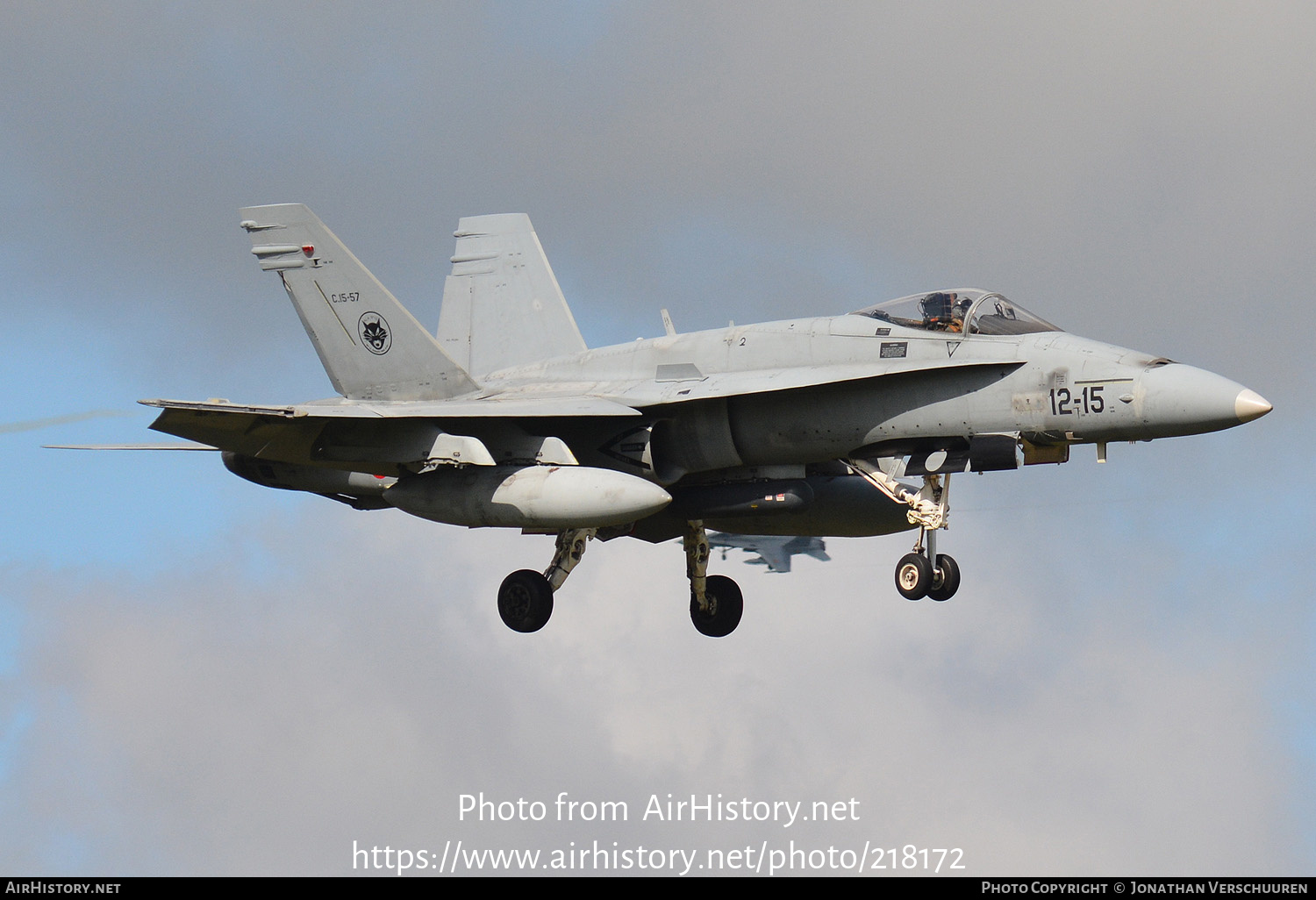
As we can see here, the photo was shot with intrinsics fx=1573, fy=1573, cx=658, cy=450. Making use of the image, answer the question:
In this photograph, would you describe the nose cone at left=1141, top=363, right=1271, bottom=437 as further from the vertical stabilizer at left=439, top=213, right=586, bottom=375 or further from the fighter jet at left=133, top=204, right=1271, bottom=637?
the vertical stabilizer at left=439, top=213, right=586, bottom=375

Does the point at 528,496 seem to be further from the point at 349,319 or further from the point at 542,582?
the point at 349,319

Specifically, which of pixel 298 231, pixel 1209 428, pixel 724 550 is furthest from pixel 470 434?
pixel 1209 428

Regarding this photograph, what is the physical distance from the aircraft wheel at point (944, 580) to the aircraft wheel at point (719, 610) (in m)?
4.54

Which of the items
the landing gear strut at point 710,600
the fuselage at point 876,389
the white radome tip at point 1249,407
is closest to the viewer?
the white radome tip at point 1249,407

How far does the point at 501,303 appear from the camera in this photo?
22.2 meters

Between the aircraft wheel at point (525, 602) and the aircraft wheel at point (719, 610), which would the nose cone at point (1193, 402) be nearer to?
the aircraft wheel at point (719, 610)

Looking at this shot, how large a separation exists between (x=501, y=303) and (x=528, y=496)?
20.9 feet

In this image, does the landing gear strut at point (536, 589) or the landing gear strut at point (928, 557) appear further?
the landing gear strut at point (536, 589)

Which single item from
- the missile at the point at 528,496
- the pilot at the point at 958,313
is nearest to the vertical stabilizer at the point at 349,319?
the missile at the point at 528,496

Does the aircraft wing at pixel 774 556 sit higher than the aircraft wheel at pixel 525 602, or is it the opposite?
the aircraft wheel at pixel 525 602

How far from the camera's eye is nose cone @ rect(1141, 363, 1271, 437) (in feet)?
49.5

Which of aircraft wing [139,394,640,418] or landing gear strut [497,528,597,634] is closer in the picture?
aircraft wing [139,394,640,418]

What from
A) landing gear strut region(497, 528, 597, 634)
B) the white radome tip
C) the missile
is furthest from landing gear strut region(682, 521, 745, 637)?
the white radome tip

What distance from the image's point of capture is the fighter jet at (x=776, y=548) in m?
23.2
